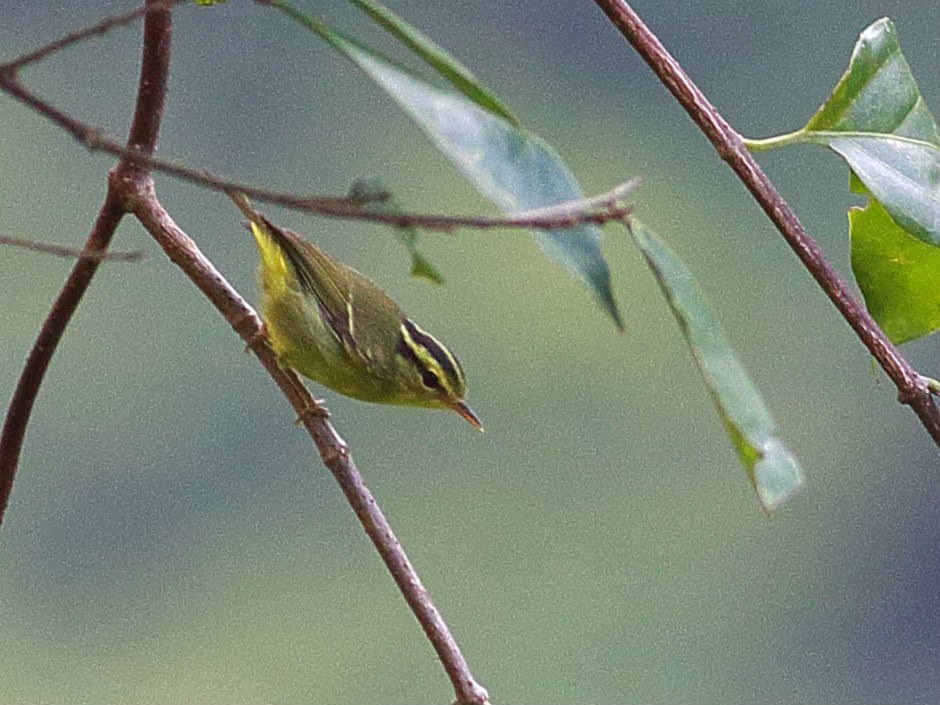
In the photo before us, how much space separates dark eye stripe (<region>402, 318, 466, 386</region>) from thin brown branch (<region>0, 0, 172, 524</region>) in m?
0.63

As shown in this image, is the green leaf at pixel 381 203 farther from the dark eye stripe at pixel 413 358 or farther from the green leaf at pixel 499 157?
the dark eye stripe at pixel 413 358

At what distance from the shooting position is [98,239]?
953mm

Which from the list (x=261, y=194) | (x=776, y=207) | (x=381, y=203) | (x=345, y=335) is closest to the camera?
(x=261, y=194)

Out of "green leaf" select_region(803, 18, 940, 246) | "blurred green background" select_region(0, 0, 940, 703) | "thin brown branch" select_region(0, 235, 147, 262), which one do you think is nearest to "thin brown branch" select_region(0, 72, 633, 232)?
"thin brown branch" select_region(0, 235, 147, 262)

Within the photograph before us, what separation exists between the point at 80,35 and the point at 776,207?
35 centimetres

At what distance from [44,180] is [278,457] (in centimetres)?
141

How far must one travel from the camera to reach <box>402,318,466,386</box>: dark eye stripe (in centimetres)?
158

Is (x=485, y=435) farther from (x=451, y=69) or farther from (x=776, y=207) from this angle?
(x=451, y=69)

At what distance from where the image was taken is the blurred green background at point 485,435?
5969 mm

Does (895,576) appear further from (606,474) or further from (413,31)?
(413,31)

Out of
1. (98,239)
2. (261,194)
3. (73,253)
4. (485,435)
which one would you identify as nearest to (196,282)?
(98,239)

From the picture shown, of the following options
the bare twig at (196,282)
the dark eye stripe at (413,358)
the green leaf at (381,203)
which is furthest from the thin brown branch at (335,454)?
the dark eye stripe at (413,358)

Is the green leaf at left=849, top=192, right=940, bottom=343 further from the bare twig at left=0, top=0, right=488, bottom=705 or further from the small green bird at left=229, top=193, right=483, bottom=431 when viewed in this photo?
the small green bird at left=229, top=193, right=483, bottom=431

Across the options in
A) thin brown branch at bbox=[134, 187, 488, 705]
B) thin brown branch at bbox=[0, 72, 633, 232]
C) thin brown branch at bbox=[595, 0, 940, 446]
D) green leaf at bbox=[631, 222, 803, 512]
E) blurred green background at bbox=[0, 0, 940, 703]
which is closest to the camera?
thin brown branch at bbox=[0, 72, 633, 232]
